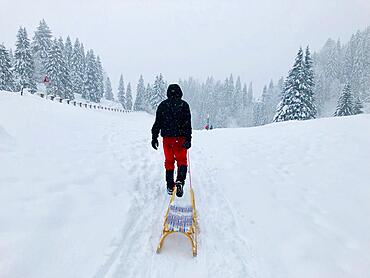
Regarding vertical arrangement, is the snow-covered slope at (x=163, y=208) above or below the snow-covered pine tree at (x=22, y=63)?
below

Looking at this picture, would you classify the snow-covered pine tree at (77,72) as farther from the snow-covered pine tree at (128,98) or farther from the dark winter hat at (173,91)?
the dark winter hat at (173,91)

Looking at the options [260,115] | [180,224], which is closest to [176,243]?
[180,224]

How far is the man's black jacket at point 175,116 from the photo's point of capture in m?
5.49

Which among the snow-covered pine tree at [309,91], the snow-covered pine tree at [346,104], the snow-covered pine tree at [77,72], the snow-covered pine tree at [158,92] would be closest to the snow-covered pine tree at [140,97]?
the snow-covered pine tree at [158,92]

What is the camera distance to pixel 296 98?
34.0 meters

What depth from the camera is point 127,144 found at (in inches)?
406

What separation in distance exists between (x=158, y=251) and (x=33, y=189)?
2619 mm

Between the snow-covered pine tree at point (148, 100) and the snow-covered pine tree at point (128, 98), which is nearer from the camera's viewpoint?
the snow-covered pine tree at point (148, 100)

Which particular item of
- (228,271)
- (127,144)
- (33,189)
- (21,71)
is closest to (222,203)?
(228,271)

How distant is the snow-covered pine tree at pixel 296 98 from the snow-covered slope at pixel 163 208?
88.1 ft

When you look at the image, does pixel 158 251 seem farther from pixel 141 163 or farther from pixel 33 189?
pixel 141 163

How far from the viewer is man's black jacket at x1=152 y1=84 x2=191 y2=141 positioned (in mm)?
5492

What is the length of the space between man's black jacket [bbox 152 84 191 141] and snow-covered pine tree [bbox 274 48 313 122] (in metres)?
31.5

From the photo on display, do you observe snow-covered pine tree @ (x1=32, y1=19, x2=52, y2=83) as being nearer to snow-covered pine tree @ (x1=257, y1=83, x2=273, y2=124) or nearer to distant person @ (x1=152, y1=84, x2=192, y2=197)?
distant person @ (x1=152, y1=84, x2=192, y2=197)
